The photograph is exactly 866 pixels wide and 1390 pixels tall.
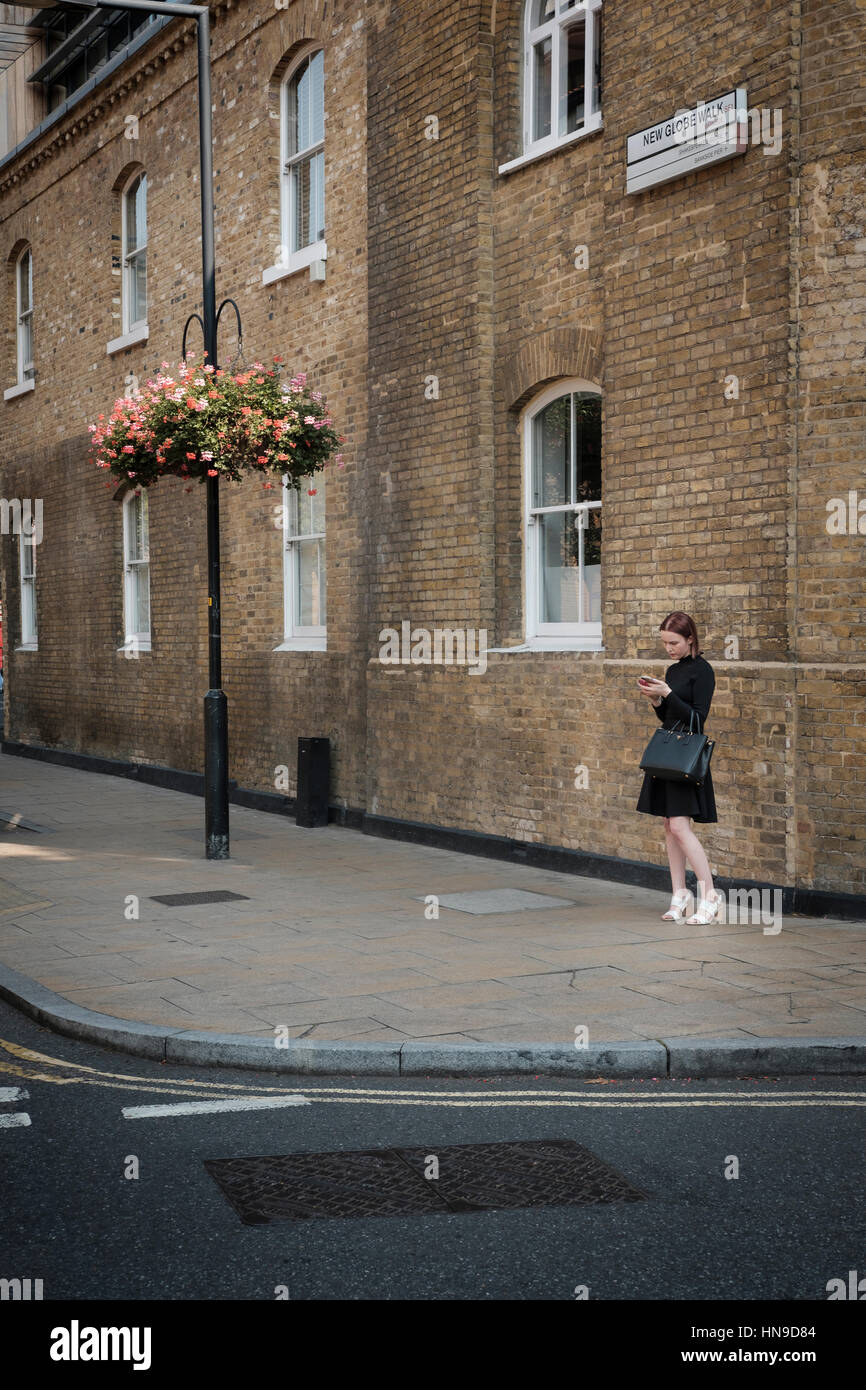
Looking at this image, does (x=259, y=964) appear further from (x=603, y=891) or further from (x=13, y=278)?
Answer: (x=13, y=278)

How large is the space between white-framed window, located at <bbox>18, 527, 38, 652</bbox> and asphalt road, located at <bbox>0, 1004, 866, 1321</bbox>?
18.8 meters

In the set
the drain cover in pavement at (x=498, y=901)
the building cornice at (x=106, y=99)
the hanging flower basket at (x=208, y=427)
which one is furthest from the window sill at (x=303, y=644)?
the building cornice at (x=106, y=99)

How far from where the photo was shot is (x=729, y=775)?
9312 millimetres

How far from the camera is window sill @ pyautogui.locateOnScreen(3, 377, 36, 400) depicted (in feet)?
74.6

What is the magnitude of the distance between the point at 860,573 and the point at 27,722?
18132mm

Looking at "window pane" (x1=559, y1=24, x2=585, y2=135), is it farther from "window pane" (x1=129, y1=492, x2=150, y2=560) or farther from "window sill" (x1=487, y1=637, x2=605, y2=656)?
"window pane" (x1=129, y1=492, x2=150, y2=560)

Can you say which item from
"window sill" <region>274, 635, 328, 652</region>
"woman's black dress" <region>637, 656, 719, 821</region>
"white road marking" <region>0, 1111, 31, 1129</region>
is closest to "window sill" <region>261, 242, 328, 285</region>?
"window sill" <region>274, 635, 328, 652</region>

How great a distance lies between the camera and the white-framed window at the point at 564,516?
1109cm

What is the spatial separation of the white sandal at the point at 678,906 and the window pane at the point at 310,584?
23.2 ft

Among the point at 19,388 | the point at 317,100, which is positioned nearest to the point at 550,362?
the point at 317,100

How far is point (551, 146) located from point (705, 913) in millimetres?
6248

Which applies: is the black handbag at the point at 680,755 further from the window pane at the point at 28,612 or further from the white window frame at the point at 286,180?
the window pane at the point at 28,612

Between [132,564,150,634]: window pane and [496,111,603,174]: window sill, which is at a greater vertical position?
[496,111,603,174]: window sill
